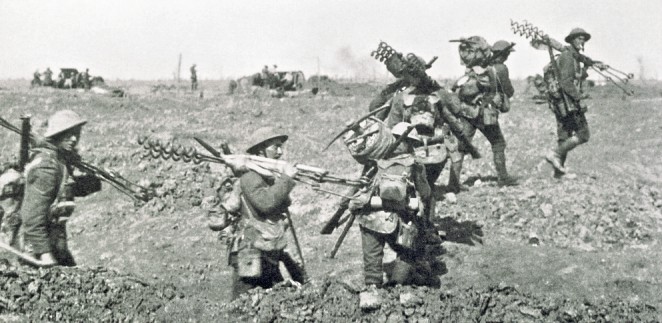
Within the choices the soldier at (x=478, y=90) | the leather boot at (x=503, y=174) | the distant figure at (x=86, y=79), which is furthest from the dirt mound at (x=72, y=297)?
the distant figure at (x=86, y=79)

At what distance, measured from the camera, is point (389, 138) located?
20.2 feet

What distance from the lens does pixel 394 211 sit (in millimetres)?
6020

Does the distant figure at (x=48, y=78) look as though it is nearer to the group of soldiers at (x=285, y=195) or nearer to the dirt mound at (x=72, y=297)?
the group of soldiers at (x=285, y=195)

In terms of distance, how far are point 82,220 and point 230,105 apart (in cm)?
991

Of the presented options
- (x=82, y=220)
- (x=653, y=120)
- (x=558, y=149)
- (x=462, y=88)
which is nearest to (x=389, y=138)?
(x=462, y=88)

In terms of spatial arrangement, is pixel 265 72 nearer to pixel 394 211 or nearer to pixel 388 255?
pixel 388 255

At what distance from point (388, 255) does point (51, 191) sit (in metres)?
3.81

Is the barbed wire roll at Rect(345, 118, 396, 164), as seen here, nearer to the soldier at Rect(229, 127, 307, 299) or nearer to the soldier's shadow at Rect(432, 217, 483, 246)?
the soldier at Rect(229, 127, 307, 299)

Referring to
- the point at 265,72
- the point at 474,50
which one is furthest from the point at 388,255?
the point at 265,72

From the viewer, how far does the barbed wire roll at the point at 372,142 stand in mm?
6117

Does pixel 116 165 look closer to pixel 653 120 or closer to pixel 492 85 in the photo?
pixel 492 85

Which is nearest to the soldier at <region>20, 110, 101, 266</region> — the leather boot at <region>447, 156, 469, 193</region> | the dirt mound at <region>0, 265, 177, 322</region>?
the dirt mound at <region>0, 265, 177, 322</region>

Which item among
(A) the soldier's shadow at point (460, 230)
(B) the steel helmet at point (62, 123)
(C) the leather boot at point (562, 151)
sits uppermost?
(B) the steel helmet at point (62, 123)

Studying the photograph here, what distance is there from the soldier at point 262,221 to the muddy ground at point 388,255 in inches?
13.4
